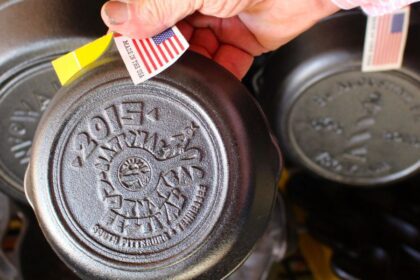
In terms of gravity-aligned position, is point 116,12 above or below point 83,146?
above

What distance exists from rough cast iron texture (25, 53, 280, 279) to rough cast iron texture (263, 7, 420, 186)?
32 centimetres

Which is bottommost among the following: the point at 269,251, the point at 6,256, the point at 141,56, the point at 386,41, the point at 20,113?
the point at 269,251

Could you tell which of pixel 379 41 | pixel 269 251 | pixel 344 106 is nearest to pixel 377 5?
pixel 379 41

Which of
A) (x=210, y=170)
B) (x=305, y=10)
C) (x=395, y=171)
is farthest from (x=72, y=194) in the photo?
(x=395, y=171)

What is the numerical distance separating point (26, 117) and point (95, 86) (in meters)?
0.31

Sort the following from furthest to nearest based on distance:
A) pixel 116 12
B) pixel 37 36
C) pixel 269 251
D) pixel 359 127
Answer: pixel 269 251 → pixel 359 127 → pixel 37 36 → pixel 116 12

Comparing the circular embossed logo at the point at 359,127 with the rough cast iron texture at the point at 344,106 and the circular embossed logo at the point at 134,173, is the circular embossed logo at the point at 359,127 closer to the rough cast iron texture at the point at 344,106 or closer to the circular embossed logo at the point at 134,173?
the rough cast iron texture at the point at 344,106

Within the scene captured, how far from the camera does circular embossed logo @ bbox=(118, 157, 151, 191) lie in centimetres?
77

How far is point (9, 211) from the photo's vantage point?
1.13 m

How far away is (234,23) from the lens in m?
1.04

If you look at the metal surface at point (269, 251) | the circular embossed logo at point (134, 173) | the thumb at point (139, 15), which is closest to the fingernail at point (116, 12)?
the thumb at point (139, 15)

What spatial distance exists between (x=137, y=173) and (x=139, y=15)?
0.25 meters

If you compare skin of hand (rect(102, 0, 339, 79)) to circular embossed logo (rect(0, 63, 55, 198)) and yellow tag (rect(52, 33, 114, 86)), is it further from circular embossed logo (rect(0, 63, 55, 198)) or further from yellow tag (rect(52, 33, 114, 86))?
circular embossed logo (rect(0, 63, 55, 198))

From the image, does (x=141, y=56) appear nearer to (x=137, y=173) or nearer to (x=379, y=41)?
(x=137, y=173)
